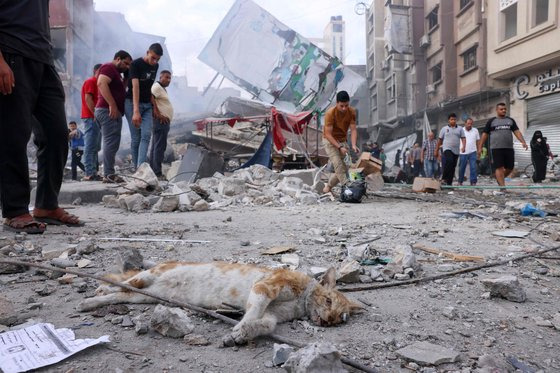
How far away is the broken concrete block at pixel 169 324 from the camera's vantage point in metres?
1.41

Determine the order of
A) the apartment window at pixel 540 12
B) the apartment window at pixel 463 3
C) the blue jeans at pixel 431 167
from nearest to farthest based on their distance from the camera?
the blue jeans at pixel 431 167 < the apartment window at pixel 540 12 < the apartment window at pixel 463 3

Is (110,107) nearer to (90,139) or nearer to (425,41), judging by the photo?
(90,139)

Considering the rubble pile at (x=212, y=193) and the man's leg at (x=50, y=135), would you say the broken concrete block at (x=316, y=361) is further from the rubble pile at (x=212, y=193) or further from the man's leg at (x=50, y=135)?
the rubble pile at (x=212, y=193)

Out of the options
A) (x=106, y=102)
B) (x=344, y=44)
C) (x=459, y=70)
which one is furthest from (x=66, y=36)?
(x=344, y=44)

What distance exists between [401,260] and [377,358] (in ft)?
3.48

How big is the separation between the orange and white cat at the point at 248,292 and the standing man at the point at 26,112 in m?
1.58

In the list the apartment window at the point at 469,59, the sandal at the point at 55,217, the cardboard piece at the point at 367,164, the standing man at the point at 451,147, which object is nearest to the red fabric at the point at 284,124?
the cardboard piece at the point at 367,164

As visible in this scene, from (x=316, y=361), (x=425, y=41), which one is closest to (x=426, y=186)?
(x=316, y=361)

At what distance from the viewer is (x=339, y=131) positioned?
6.72m

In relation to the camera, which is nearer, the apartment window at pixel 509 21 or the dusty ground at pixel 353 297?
the dusty ground at pixel 353 297

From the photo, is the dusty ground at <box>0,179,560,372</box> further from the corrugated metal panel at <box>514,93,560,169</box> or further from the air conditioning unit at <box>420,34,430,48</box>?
the air conditioning unit at <box>420,34,430,48</box>

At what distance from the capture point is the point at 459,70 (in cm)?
2094

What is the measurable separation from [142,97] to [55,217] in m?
3.26

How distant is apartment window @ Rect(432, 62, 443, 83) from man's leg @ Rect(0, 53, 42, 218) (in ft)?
75.4
